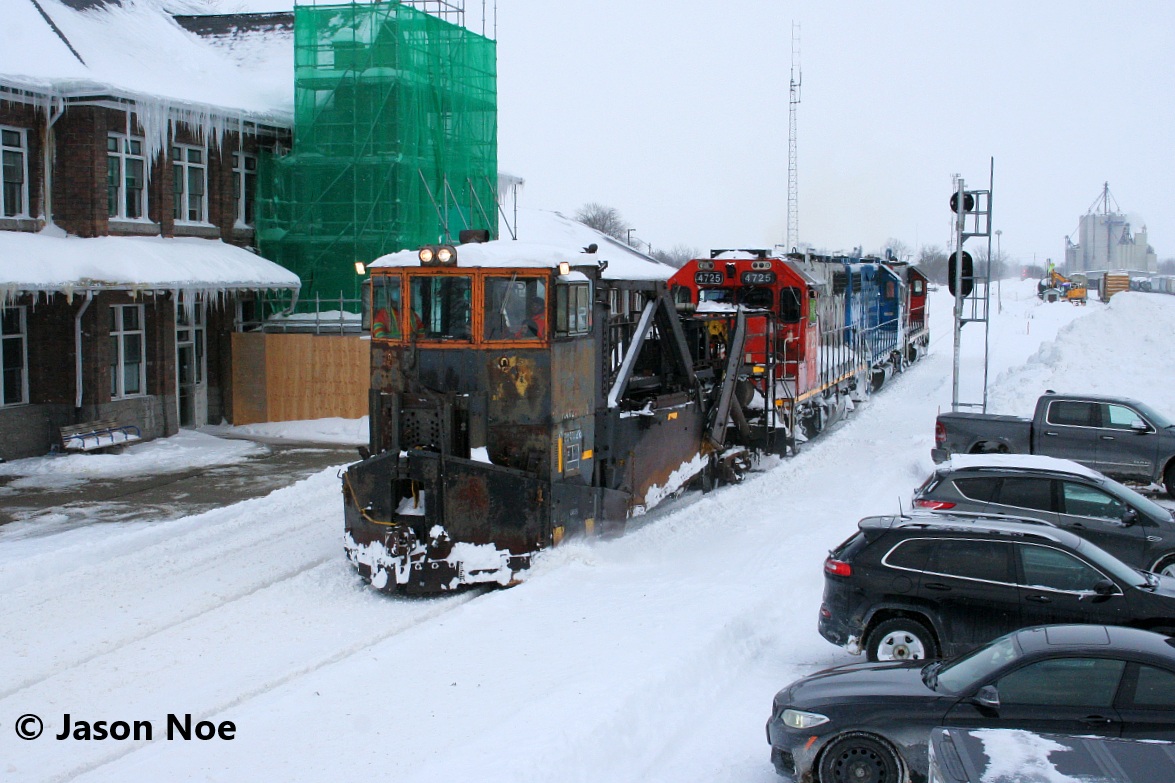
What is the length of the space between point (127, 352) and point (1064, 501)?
62.9ft

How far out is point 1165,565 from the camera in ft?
38.0

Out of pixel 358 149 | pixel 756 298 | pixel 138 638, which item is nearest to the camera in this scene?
pixel 138 638

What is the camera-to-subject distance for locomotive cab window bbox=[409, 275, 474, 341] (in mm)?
11898

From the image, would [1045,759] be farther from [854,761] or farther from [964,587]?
[964,587]

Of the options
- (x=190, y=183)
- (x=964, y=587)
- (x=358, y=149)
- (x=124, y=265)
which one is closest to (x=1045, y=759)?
(x=964, y=587)

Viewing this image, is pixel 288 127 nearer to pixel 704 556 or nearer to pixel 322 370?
pixel 322 370

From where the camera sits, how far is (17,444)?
845 inches

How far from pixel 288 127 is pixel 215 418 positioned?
7.46m

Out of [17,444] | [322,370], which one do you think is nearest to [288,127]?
[322,370]

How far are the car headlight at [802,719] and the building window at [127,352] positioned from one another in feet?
63.6

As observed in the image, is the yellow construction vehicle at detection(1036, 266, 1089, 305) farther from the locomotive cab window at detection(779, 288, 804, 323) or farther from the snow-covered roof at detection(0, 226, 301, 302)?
the snow-covered roof at detection(0, 226, 301, 302)

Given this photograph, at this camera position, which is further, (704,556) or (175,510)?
(175,510)

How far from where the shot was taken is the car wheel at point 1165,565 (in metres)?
11.5

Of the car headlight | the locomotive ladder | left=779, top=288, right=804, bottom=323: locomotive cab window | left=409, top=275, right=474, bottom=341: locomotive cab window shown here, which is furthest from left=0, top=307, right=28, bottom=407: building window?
the car headlight
